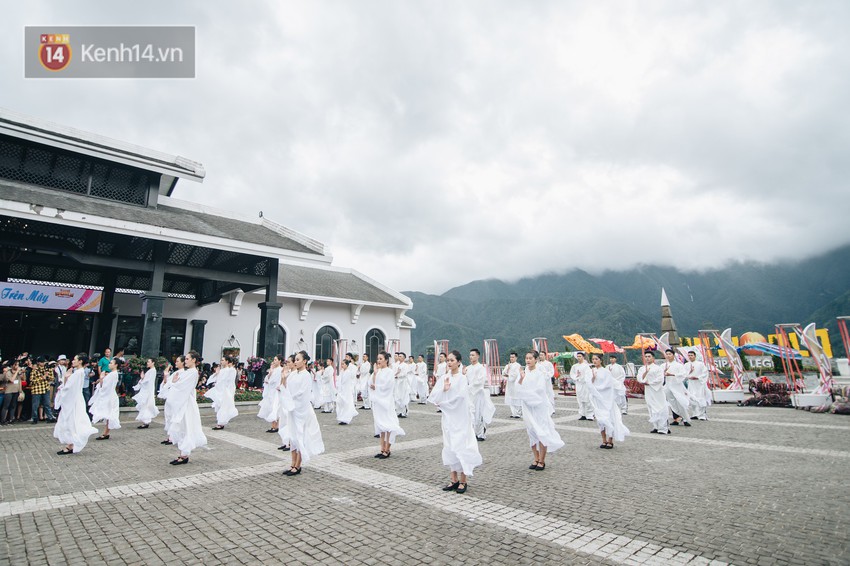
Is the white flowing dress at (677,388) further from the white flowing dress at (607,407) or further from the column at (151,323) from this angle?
the column at (151,323)

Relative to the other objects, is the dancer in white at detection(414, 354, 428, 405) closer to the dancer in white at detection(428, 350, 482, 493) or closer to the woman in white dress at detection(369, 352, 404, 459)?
the woman in white dress at detection(369, 352, 404, 459)

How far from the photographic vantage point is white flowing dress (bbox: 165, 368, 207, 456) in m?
6.89

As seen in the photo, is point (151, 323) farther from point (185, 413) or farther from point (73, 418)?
point (185, 413)

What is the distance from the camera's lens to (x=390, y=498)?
16.4 ft

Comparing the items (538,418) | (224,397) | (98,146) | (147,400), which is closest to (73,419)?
(147,400)

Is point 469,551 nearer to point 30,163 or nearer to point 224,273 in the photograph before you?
point 224,273

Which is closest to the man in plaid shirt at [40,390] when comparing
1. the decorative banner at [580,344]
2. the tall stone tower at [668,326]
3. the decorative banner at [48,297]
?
the decorative banner at [48,297]

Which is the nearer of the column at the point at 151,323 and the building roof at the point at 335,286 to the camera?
the column at the point at 151,323

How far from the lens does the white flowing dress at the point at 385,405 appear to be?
7398mm

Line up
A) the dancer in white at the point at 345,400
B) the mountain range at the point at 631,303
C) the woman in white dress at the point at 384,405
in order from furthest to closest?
the mountain range at the point at 631,303 < the dancer in white at the point at 345,400 < the woman in white dress at the point at 384,405

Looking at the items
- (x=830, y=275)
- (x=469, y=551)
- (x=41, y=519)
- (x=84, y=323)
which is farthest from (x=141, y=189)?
(x=830, y=275)

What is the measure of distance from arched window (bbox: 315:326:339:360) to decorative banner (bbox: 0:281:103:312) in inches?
389

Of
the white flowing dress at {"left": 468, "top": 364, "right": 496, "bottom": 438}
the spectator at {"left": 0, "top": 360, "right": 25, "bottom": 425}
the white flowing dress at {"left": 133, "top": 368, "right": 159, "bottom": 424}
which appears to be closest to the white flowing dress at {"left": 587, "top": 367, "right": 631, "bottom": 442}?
the white flowing dress at {"left": 468, "top": 364, "right": 496, "bottom": 438}

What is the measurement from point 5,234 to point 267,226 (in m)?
9.16
